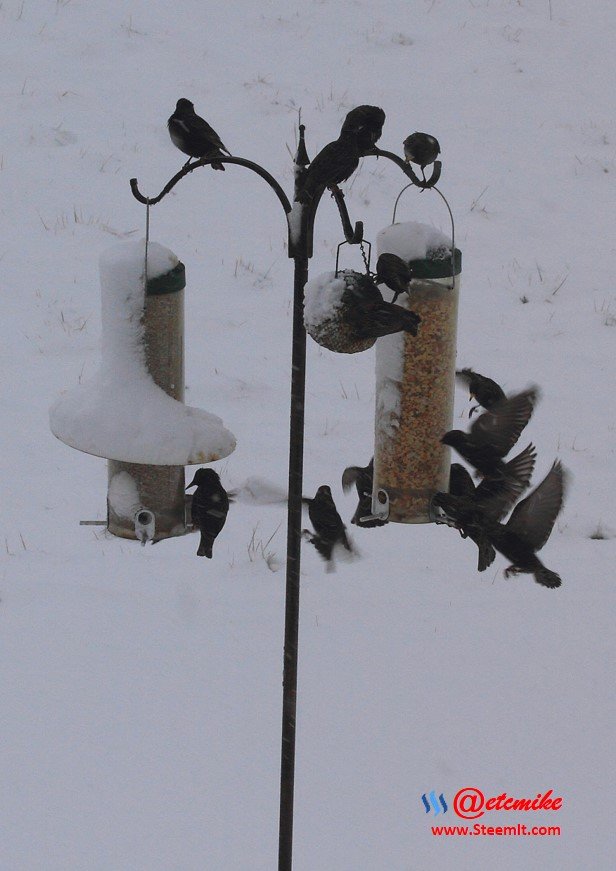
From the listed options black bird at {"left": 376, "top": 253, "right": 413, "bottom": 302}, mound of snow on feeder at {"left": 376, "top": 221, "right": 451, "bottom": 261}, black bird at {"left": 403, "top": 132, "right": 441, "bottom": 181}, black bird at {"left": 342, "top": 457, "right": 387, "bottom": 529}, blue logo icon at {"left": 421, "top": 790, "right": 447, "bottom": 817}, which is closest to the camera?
black bird at {"left": 376, "top": 253, "right": 413, "bottom": 302}

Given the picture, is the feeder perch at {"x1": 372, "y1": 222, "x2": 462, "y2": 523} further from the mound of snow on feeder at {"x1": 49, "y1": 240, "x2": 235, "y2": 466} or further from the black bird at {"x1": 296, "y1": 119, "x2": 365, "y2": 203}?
the black bird at {"x1": 296, "y1": 119, "x2": 365, "y2": 203}

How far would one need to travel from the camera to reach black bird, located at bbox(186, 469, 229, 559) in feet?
9.29

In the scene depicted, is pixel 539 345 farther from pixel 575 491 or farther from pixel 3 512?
pixel 3 512

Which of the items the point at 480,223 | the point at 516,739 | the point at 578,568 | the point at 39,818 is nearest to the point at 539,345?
the point at 480,223

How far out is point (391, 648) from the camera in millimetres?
4605

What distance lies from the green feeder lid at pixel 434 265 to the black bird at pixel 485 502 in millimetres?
494

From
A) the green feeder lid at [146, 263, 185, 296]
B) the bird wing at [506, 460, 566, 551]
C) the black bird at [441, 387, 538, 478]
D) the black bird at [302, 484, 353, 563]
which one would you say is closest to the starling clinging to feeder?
the bird wing at [506, 460, 566, 551]

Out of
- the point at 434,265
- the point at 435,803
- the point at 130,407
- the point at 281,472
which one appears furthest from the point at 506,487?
the point at 281,472

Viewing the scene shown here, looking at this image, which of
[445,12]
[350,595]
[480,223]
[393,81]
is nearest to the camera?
[350,595]

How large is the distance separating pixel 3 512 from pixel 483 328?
10.4ft

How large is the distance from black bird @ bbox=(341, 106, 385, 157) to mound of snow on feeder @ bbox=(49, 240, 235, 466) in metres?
A: 0.62

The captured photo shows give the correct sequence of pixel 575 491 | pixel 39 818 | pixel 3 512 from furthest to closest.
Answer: pixel 575 491
pixel 3 512
pixel 39 818

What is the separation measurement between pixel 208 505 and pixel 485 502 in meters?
0.68

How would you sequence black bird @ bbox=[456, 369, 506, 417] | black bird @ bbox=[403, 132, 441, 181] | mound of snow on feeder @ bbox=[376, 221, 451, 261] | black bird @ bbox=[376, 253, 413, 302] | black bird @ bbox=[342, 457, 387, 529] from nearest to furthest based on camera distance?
black bird @ bbox=[376, 253, 413, 302]
black bird @ bbox=[403, 132, 441, 181]
mound of snow on feeder @ bbox=[376, 221, 451, 261]
black bird @ bbox=[456, 369, 506, 417]
black bird @ bbox=[342, 457, 387, 529]
